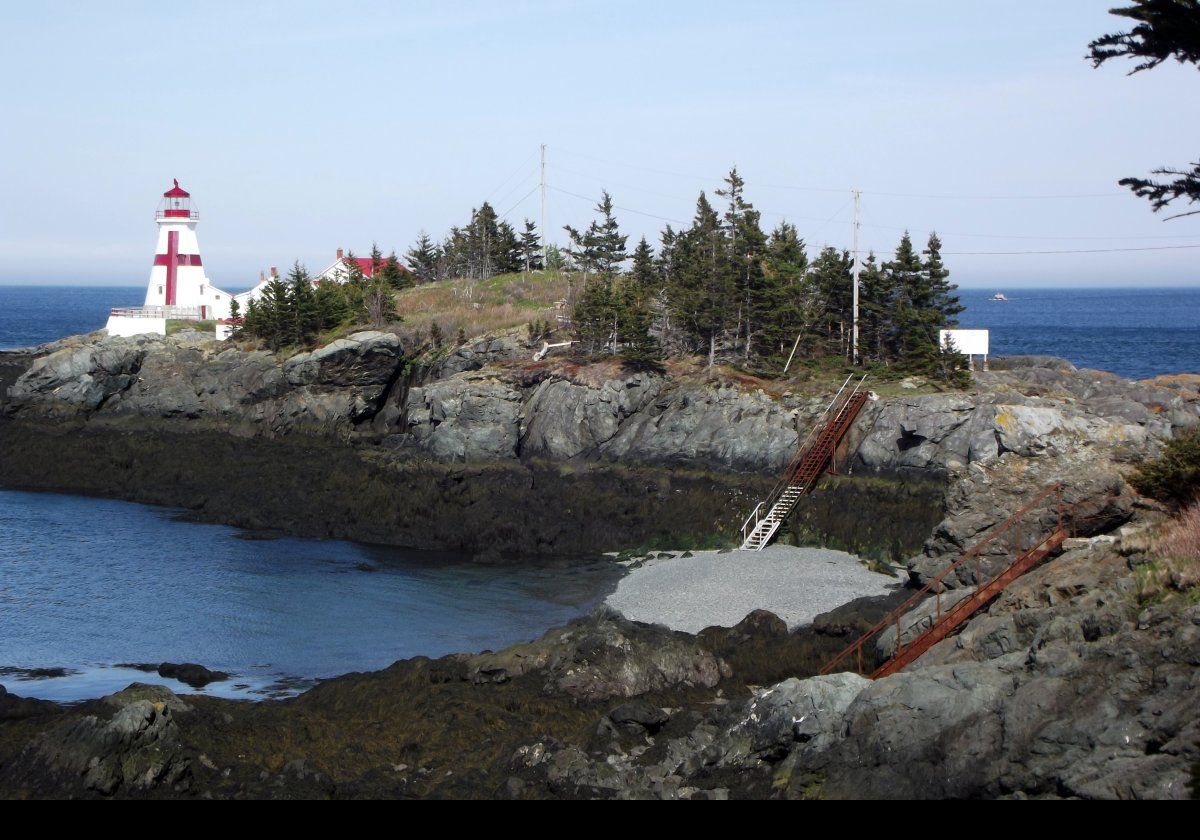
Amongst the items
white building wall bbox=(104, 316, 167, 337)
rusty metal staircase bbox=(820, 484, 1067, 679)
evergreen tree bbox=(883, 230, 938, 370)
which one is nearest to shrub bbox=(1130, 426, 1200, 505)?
rusty metal staircase bbox=(820, 484, 1067, 679)

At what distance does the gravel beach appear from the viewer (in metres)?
23.0

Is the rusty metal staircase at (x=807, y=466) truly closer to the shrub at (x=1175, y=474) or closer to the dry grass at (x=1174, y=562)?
the shrub at (x=1175, y=474)

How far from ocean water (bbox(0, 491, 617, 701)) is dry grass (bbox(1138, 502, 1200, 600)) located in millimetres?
12506

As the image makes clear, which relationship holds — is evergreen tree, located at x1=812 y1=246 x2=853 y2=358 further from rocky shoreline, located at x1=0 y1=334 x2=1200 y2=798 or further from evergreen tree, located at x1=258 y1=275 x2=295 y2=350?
evergreen tree, located at x1=258 y1=275 x2=295 y2=350

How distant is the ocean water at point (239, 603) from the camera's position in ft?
68.7

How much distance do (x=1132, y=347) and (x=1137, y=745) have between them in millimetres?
97548

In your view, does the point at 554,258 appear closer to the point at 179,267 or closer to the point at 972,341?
the point at 179,267

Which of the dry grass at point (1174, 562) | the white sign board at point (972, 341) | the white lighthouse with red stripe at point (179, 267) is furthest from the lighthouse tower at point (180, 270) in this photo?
the dry grass at point (1174, 562)

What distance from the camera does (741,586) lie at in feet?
81.0

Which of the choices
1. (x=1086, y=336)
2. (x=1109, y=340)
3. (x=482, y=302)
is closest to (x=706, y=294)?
(x=482, y=302)

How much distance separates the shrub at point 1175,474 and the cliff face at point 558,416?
7.73 feet

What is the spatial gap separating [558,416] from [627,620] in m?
19.8

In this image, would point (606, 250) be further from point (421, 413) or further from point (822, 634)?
point (822, 634)

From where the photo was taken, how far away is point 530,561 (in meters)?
29.6
